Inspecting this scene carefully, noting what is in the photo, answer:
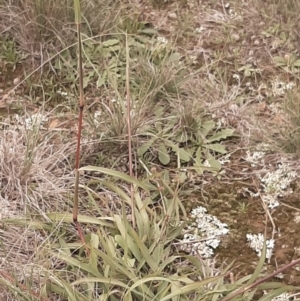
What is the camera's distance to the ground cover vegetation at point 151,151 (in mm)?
1783

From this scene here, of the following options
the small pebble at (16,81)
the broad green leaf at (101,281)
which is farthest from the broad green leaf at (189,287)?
the small pebble at (16,81)

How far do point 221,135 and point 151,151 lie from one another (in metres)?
0.26

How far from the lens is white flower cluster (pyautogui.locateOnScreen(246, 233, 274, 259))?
1.95 m

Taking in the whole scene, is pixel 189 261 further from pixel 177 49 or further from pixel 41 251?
pixel 177 49

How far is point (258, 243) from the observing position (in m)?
1.96

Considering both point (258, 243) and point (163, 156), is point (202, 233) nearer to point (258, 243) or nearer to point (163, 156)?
point (258, 243)

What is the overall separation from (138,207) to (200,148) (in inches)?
15.3

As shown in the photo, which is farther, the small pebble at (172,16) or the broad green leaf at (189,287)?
the small pebble at (172,16)

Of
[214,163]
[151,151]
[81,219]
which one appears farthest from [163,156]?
[81,219]

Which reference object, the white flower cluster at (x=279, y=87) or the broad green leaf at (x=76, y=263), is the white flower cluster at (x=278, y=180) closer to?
the white flower cluster at (x=279, y=87)

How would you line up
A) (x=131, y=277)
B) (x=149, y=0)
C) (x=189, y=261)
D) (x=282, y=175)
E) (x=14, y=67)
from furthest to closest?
(x=149, y=0), (x=14, y=67), (x=282, y=175), (x=189, y=261), (x=131, y=277)

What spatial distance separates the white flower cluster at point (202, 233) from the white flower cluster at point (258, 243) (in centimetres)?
8

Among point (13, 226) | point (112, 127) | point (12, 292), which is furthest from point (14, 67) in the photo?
point (12, 292)

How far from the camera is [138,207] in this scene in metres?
1.94
